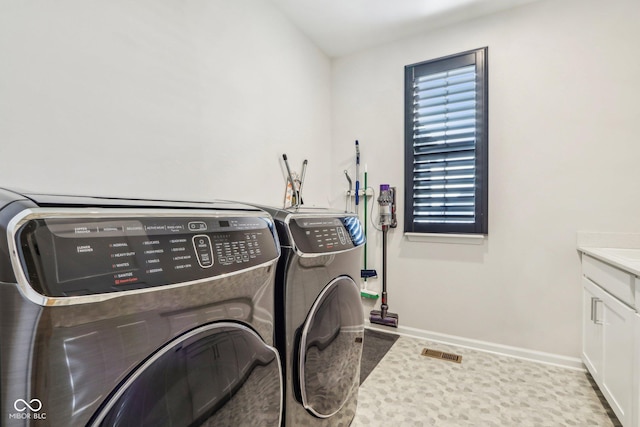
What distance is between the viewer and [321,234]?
1190 mm

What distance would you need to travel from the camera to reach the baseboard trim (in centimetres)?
215

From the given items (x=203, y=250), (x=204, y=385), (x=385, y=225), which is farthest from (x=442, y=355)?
(x=203, y=250)

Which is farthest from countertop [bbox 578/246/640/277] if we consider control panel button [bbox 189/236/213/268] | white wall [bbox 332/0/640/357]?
control panel button [bbox 189/236/213/268]

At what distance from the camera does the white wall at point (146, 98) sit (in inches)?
40.6

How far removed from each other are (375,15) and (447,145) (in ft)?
3.96

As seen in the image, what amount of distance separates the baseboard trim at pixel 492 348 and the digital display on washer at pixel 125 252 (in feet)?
7.62

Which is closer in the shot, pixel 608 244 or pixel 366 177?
pixel 608 244

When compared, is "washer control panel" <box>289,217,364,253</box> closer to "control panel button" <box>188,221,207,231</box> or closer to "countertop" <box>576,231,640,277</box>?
"control panel button" <box>188,221,207,231</box>

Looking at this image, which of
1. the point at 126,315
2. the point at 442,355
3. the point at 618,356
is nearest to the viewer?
the point at 126,315

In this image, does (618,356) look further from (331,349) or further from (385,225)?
(385,225)

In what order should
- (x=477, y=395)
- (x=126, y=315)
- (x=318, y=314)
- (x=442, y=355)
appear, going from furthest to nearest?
(x=442, y=355) → (x=477, y=395) → (x=318, y=314) → (x=126, y=315)

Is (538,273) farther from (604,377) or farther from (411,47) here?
(411,47)

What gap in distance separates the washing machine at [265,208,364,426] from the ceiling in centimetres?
180

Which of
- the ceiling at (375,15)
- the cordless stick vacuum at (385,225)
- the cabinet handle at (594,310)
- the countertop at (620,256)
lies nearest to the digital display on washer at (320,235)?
the countertop at (620,256)
